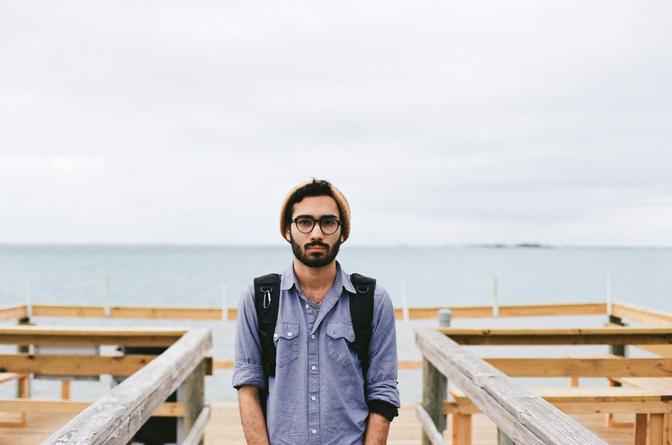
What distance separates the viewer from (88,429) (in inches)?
50.8

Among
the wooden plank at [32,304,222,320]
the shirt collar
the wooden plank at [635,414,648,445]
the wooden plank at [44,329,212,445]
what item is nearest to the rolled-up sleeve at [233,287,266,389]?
the shirt collar

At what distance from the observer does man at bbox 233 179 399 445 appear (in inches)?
62.9

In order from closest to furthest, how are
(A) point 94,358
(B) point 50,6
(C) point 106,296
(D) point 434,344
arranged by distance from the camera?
(D) point 434,344 → (A) point 94,358 → (C) point 106,296 → (B) point 50,6

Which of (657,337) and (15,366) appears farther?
(657,337)

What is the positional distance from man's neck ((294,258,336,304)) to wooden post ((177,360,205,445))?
55.5 inches

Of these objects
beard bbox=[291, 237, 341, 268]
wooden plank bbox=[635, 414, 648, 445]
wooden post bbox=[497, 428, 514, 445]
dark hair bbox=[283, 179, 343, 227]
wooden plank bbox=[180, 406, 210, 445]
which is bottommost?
wooden plank bbox=[635, 414, 648, 445]

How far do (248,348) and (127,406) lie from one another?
0.42 metres

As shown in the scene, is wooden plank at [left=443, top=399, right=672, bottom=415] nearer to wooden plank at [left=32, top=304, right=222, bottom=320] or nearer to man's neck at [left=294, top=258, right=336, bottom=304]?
man's neck at [left=294, top=258, right=336, bottom=304]

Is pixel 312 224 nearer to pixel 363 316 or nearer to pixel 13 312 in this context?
pixel 363 316

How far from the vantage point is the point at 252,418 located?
5.44ft

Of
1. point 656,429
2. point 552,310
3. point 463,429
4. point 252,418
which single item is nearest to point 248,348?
point 252,418

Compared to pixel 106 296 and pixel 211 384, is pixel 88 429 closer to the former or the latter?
pixel 106 296

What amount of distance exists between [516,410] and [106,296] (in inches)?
331

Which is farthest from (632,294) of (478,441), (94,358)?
(94,358)
